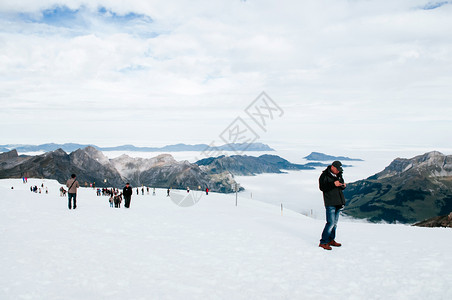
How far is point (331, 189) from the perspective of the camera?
445 inches

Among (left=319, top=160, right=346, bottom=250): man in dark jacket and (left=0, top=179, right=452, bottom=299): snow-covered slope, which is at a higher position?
(left=319, top=160, right=346, bottom=250): man in dark jacket

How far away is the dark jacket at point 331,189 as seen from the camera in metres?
11.1

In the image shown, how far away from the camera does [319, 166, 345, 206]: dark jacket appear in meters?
11.1

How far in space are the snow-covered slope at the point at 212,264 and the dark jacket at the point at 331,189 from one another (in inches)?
69.8

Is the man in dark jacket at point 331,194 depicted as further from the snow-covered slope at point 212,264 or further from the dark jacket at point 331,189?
the snow-covered slope at point 212,264

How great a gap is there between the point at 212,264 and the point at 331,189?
4.98 metres

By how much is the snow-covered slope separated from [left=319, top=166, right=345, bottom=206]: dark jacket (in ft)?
5.82

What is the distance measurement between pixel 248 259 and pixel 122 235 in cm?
592

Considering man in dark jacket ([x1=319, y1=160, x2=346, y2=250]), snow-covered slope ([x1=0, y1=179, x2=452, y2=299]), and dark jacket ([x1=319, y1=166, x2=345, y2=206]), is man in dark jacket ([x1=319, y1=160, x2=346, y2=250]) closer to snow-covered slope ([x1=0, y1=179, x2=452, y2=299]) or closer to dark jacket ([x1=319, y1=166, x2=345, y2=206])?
dark jacket ([x1=319, y1=166, x2=345, y2=206])

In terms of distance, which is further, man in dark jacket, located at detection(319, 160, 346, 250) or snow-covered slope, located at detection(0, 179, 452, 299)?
man in dark jacket, located at detection(319, 160, 346, 250)

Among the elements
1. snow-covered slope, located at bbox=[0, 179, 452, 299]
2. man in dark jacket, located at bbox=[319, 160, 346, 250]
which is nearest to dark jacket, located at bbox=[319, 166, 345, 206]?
man in dark jacket, located at bbox=[319, 160, 346, 250]

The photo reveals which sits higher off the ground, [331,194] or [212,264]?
[331,194]

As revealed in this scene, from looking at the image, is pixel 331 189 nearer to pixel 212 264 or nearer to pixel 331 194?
pixel 331 194

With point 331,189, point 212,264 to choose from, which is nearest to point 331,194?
point 331,189
